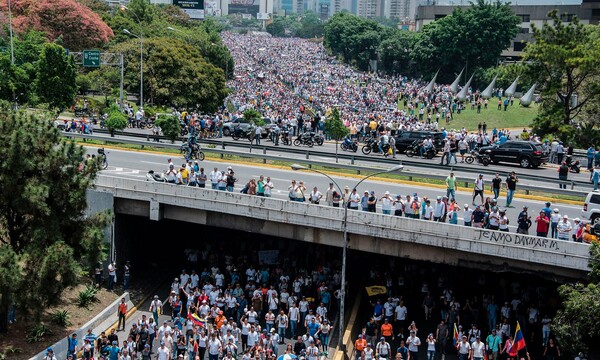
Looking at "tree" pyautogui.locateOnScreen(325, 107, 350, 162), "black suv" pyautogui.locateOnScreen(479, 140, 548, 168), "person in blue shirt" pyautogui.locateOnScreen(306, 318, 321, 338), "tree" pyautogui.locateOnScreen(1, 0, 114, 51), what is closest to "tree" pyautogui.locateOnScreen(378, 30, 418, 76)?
"tree" pyautogui.locateOnScreen(1, 0, 114, 51)

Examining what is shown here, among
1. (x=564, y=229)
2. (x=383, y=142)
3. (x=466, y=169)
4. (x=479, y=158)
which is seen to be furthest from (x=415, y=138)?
(x=564, y=229)

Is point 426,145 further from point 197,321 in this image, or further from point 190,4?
point 190,4

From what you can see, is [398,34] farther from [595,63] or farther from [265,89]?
[595,63]

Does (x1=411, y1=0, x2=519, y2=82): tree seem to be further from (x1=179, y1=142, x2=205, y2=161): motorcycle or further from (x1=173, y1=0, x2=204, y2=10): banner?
(x1=173, y1=0, x2=204, y2=10): banner

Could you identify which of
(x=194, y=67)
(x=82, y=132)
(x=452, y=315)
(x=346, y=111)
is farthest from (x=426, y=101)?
(x=452, y=315)

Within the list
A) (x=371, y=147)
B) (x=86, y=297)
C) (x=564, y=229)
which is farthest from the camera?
(x=371, y=147)

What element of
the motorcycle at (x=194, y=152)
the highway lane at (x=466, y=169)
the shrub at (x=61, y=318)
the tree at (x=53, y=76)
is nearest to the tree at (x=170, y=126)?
the highway lane at (x=466, y=169)
